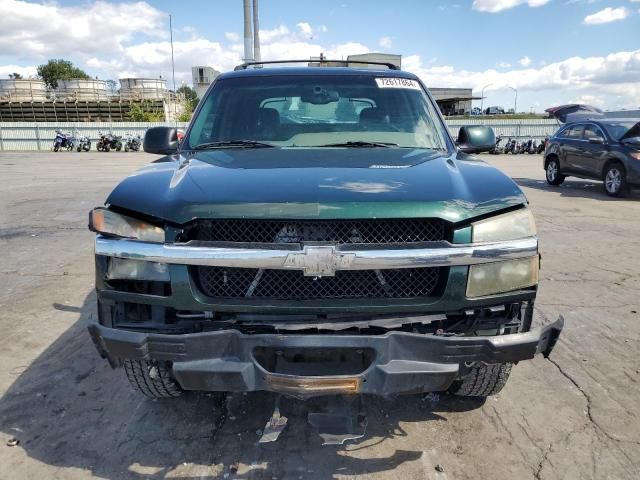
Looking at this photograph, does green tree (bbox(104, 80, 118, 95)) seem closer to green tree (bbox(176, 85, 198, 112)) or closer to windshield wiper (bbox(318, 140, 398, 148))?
green tree (bbox(176, 85, 198, 112))

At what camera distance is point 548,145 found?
13750mm

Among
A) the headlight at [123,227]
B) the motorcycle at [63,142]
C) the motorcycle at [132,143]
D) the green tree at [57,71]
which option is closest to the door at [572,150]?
the headlight at [123,227]

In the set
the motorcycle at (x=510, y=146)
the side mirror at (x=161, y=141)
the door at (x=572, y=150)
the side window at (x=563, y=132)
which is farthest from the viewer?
the motorcycle at (x=510, y=146)

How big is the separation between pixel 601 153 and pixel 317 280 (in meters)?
11.5

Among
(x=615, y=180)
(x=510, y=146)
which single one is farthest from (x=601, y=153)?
(x=510, y=146)

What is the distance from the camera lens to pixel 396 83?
3.76m

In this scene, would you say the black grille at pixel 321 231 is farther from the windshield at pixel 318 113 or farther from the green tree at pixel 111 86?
the green tree at pixel 111 86

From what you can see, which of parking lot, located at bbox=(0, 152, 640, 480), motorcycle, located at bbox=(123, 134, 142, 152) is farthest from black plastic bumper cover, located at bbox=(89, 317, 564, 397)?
motorcycle, located at bbox=(123, 134, 142, 152)

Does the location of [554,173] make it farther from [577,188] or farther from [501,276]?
[501,276]

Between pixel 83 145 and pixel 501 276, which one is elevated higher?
pixel 501 276

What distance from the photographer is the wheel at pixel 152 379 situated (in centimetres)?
252

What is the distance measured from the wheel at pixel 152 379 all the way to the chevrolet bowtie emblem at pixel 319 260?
859 millimetres

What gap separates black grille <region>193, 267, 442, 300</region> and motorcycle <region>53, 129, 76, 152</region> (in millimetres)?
34192

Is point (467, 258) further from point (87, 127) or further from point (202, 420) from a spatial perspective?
point (87, 127)
